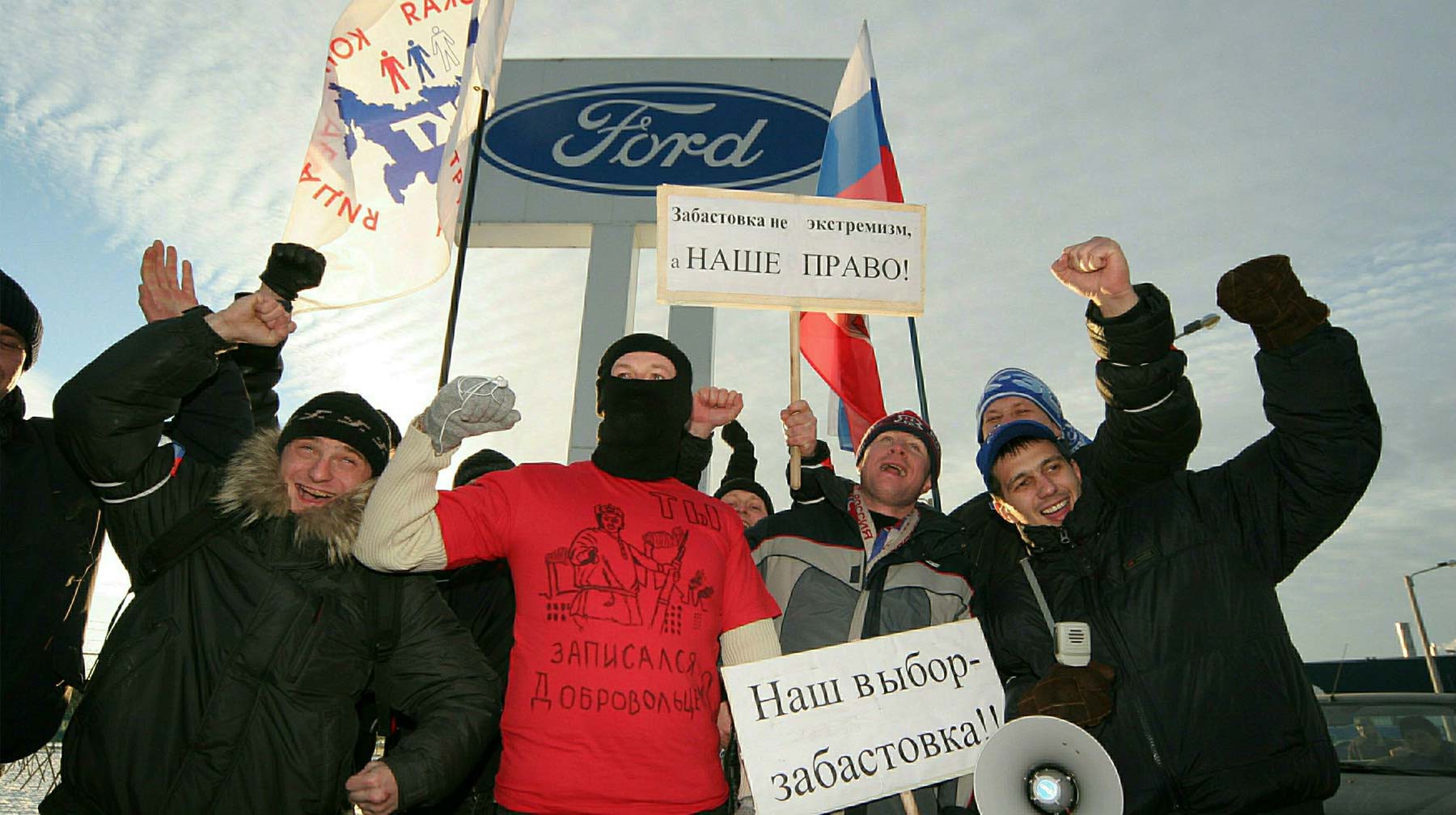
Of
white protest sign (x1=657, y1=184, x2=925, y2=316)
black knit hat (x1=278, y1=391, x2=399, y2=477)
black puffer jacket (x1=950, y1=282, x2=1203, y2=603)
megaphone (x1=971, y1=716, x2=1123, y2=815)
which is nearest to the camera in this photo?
megaphone (x1=971, y1=716, x2=1123, y2=815)

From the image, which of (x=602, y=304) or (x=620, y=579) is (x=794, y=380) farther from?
(x=602, y=304)

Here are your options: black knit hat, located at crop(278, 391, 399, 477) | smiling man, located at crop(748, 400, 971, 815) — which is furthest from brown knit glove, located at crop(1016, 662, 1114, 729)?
black knit hat, located at crop(278, 391, 399, 477)

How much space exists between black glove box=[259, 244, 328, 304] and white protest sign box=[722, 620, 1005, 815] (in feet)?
5.20

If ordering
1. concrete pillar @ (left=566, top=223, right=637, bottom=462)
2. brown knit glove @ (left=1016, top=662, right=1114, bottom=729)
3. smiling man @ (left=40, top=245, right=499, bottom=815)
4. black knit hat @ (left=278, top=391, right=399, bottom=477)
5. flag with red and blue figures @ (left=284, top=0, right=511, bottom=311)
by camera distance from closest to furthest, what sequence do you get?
smiling man @ (left=40, top=245, right=499, bottom=815), brown knit glove @ (left=1016, top=662, right=1114, bottom=729), black knit hat @ (left=278, top=391, right=399, bottom=477), flag with red and blue figures @ (left=284, top=0, right=511, bottom=311), concrete pillar @ (left=566, top=223, right=637, bottom=462)

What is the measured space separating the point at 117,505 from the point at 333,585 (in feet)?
1.82

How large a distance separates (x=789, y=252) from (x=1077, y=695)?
202 cm

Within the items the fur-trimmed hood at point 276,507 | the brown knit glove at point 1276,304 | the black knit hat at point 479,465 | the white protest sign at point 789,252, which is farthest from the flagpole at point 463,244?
the brown knit glove at point 1276,304

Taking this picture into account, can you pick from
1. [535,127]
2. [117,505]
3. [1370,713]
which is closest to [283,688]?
[117,505]

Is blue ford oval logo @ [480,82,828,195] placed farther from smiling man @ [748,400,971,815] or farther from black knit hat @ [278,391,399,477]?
black knit hat @ [278,391,399,477]

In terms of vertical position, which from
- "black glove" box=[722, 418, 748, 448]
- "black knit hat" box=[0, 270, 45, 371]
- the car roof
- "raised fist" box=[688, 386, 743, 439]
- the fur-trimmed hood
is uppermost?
"black glove" box=[722, 418, 748, 448]

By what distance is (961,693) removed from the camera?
2586mm

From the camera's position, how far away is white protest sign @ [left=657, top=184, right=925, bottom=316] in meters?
3.43

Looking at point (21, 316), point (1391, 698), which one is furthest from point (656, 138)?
point (1391, 698)

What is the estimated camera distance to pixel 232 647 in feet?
6.87
